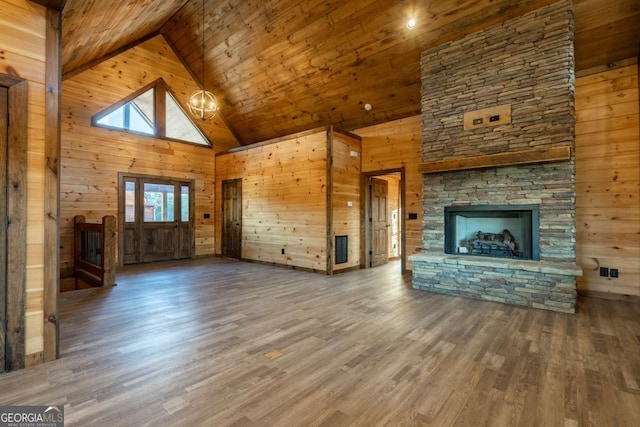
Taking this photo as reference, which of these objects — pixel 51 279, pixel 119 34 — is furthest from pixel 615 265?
pixel 119 34

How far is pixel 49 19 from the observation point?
229cm

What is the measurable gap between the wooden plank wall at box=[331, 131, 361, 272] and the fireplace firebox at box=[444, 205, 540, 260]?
2097mm

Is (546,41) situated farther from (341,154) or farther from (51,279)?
(51,279)

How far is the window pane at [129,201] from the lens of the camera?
6805 mm

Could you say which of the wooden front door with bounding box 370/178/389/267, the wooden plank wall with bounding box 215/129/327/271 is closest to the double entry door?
the wooden plank wall with bounding box 215/129/327/271

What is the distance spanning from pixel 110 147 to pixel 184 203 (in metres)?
1.98

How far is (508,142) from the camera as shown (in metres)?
4.11

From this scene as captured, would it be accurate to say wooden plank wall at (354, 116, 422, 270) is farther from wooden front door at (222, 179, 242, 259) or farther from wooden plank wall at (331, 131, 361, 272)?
wooden front door at (222, 179, 242, 259)

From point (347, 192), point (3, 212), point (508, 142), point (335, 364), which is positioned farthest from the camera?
point (347, 192)

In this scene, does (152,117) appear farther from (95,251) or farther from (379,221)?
(379,221)

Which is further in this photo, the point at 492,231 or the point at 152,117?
the point at 152,117

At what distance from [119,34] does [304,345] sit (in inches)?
245

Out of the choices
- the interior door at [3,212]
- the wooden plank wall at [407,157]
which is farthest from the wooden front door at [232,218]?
the interior door at [3,212]

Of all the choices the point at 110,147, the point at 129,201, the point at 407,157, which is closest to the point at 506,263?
the point at 407,157
